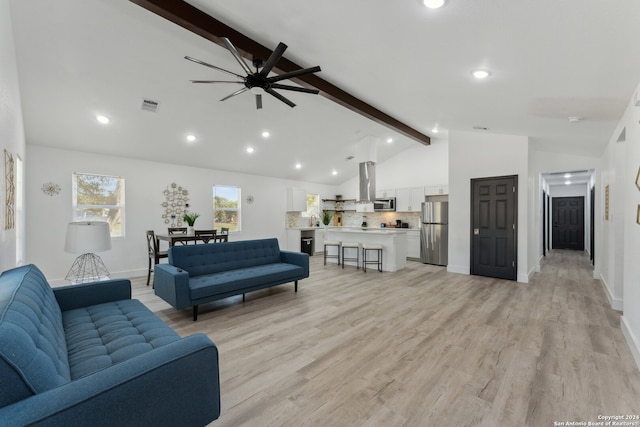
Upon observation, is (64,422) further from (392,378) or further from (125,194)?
(125,194)

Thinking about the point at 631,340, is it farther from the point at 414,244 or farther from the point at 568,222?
the point at 568,222

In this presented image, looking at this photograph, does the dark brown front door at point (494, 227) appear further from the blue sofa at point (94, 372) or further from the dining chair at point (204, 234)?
the blue sofa at point (94, 372)

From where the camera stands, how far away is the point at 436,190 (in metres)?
7.73

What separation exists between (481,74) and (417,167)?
542 centimetres

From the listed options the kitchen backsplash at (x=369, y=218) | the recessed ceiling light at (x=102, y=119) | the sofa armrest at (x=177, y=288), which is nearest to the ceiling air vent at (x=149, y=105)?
the recessed ceiling light at (x=102, y=119)

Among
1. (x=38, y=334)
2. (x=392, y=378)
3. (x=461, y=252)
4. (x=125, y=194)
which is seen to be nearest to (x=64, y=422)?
(x=38, y=334)

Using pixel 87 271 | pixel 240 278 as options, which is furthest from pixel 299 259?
pixel 87 271

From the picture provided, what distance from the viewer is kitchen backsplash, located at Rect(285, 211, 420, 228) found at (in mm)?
8503

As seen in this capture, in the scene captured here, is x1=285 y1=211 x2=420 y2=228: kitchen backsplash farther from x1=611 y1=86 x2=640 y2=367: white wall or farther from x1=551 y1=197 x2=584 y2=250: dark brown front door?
x1=551 y1=197 x2=584 y2=250: dark brown front door

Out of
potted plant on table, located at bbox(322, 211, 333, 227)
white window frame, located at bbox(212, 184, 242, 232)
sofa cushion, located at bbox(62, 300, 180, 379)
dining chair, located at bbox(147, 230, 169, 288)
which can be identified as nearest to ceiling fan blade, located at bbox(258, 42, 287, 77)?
sofa cushion, located at bbox(62, 300, 180, 379)

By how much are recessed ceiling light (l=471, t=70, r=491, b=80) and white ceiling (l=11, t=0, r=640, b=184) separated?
0.08m

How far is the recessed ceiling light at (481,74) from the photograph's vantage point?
2889 mm

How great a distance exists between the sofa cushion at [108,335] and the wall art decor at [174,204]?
3.99 m

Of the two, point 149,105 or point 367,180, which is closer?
point 149,105
